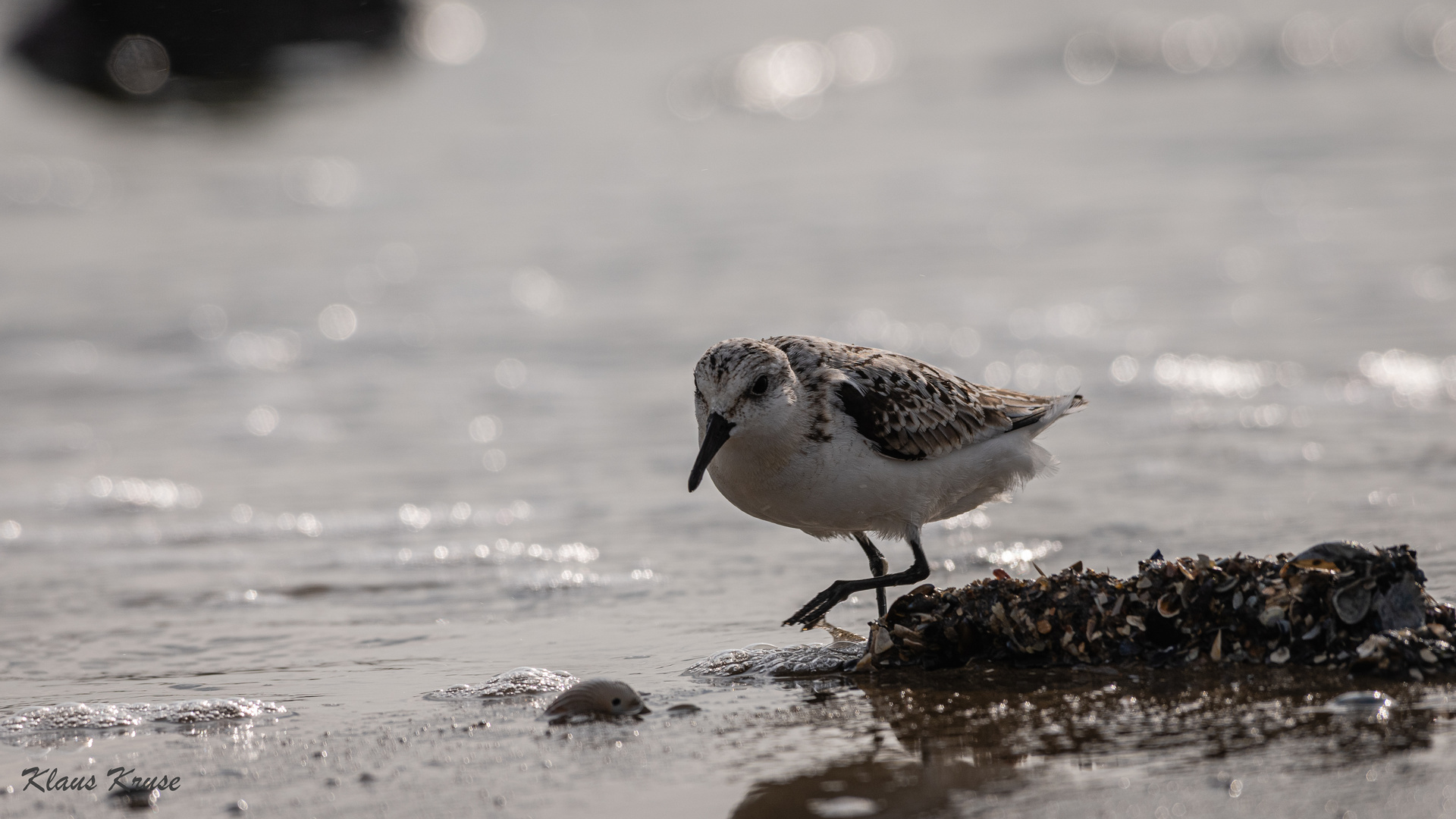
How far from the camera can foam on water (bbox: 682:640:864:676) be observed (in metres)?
4.73

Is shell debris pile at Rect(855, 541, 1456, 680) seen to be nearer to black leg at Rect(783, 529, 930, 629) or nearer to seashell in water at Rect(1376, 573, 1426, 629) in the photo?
seashell in water at Rect(1376, 573, 1426, 629)

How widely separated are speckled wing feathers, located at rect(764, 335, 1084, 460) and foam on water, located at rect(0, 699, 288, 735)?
6.74 feet

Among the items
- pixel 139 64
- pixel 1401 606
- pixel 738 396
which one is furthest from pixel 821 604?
pixel 139 64

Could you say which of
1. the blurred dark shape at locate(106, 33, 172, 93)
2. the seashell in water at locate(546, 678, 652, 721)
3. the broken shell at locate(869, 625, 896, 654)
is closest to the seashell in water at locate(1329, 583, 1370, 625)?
the broken shell at locate(869, 625, 896, 654)

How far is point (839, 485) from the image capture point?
482cm

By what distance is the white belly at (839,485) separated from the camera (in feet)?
15.6

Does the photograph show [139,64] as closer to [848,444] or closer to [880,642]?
[848,444]

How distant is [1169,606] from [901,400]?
1213mm

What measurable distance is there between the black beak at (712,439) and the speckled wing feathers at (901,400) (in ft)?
1.27

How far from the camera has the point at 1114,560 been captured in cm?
591

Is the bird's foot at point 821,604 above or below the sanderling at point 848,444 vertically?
below

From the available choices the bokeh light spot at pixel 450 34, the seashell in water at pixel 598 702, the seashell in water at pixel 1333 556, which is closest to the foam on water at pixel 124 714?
the seashell in water at pixel 598 702

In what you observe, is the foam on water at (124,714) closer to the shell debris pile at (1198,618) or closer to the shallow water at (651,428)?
Answer: the shallow water at (651,428)

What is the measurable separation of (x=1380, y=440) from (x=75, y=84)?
23672 millimetres
